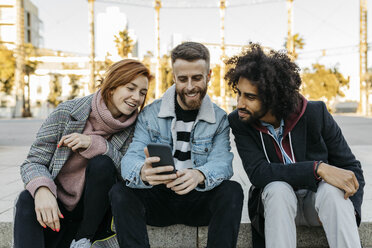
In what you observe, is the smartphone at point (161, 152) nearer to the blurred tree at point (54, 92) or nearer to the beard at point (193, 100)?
the beard at point (193, 100)

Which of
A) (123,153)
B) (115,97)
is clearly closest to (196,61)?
(115,97)

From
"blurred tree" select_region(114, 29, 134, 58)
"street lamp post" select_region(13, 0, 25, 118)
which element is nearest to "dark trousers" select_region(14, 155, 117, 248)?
"street lamp post" select_region(13, 0, 25, 118)

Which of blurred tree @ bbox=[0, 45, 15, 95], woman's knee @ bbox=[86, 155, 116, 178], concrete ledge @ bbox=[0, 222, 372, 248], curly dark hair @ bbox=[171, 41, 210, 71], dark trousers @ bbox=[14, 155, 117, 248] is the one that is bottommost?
concrete ledge @ bbox=[0, 222, 372, 248]

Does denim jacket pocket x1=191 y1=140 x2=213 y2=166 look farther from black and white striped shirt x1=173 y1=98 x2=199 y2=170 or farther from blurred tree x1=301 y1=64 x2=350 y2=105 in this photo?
blurred tree x1=301 y1=64 x2=350 y2=105

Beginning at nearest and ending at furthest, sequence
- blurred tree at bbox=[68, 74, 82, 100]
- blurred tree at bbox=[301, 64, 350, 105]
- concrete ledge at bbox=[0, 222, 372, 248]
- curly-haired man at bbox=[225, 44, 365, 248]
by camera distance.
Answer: curly-haired man at bbox=[225, 44, 365, 248], concrete ledge at bbox=[0, 222, 372, 248], blurred tree at bbox=[301, 64, 350, 105], blurred tree at bbox=[68, 74, 82, 100]

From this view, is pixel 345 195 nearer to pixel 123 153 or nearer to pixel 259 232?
pixel 259 232

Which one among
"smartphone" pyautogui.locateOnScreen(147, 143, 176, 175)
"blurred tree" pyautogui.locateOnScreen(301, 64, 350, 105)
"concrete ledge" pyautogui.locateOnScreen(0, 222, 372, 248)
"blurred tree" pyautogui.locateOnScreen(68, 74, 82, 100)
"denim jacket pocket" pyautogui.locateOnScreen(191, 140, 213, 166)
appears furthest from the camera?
"blurred tree" pyautogui.locateOnScreen(68, 74, 82, 100)

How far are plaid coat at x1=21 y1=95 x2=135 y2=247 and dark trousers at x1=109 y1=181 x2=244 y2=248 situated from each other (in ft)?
1.10

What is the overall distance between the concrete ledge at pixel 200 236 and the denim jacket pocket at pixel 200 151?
22.1 inches

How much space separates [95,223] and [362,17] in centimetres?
3397

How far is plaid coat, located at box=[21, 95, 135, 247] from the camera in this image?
2.46m

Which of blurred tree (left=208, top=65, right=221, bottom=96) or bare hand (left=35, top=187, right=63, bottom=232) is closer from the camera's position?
bare hand (left=35, top=187, right=63, bottom=232)

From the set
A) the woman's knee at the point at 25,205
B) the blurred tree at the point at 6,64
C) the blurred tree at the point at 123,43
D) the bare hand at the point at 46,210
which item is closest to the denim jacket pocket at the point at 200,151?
the bare hand at the point at 46,210

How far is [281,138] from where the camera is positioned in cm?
251
